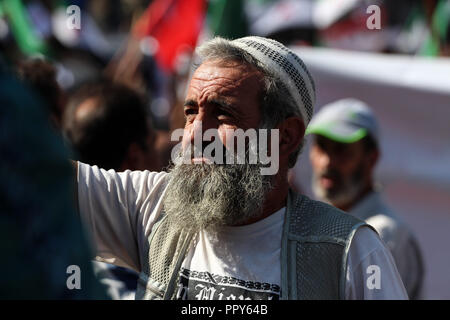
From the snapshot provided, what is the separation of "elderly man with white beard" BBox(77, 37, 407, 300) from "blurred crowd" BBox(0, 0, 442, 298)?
539 mm

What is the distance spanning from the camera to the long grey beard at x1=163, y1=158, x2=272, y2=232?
2297mm

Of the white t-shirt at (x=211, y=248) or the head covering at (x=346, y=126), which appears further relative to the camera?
the head covering at (x=346, y=126)

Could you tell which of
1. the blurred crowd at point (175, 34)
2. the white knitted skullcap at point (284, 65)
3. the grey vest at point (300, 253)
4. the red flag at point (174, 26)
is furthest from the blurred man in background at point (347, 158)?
the red flag at point (174, 26)

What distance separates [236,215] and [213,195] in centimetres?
10

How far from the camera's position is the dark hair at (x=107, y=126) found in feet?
11.3

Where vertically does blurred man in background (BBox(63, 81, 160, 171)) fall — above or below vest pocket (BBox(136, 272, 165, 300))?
above

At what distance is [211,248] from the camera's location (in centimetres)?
228

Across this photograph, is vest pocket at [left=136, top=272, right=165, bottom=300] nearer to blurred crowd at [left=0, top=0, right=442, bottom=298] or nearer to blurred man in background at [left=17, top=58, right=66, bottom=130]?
blurred crowd at [left=0, top=0, right=442, bottom=298]

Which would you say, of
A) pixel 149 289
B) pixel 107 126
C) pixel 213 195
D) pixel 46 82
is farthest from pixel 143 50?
pixel 149 289

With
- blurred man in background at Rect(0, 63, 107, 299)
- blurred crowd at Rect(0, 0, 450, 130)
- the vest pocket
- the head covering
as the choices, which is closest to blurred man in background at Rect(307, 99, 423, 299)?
the head covering

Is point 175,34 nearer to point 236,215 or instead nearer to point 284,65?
point 284,65

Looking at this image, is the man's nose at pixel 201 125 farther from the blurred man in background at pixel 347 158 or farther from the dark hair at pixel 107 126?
the blurred man in background at pixel 347 158

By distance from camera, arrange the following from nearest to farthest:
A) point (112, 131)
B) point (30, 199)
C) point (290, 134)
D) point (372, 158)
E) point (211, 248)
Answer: point (30, 199) → point (211, 248) → point (290, 134) → point (112, 131) → point (372, 158)
